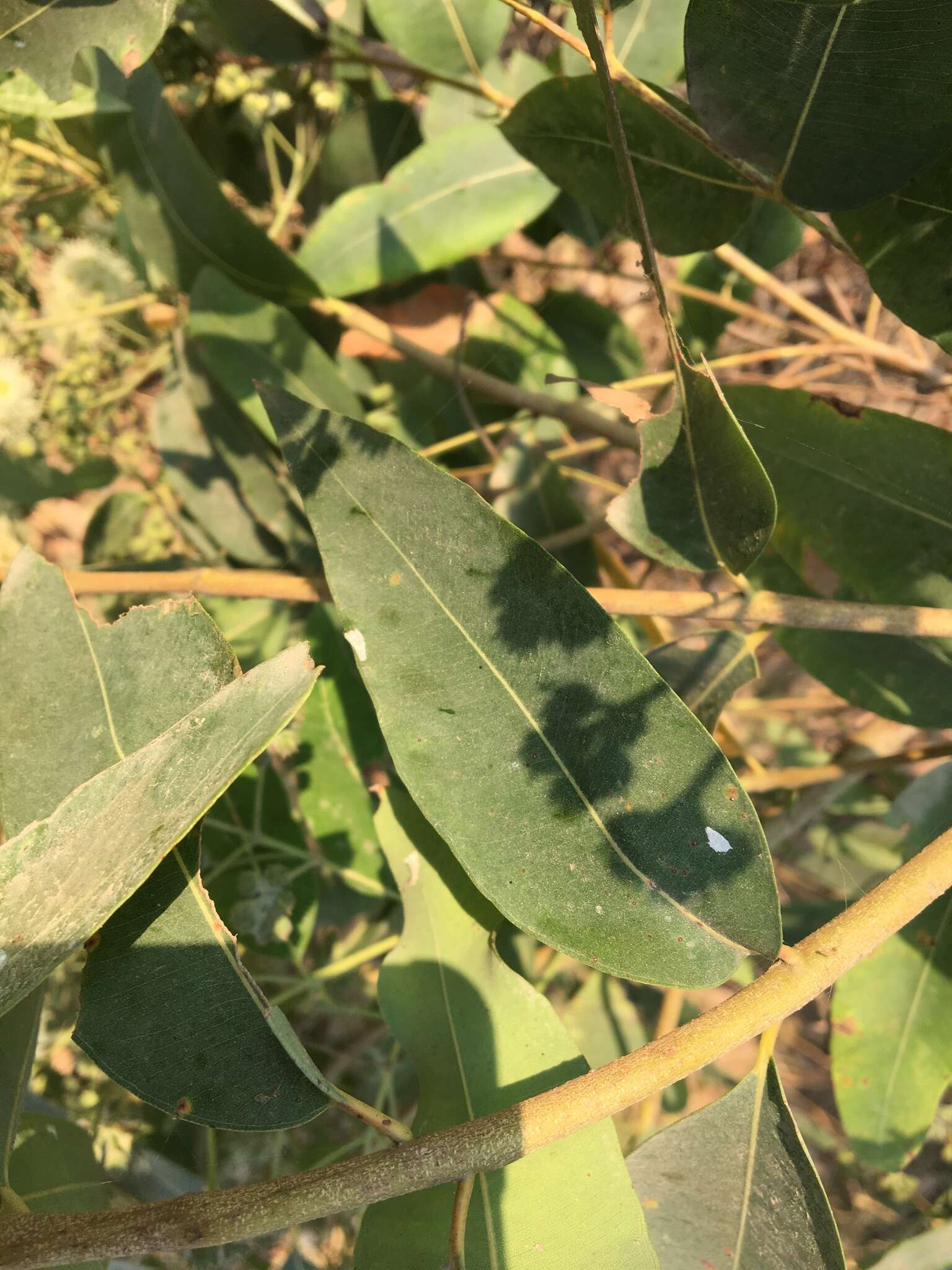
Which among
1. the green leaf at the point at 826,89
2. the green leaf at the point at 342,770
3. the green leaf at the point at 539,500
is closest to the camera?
the green leaf at the point at 826,89

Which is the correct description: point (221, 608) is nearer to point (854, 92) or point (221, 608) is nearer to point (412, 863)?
point (412, 863)

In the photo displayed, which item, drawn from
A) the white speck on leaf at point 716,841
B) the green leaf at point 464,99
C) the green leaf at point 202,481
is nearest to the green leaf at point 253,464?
the green leaf at point 202,481

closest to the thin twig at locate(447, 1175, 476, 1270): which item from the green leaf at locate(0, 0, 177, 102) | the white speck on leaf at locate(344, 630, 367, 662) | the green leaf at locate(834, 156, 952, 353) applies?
the white speck on leaf at locate(344, 630, 367, 662)

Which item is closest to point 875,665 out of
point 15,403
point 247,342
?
point 247,342

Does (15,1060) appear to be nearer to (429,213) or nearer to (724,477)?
(724,477)

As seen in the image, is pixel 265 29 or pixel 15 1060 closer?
pixel 15 1060

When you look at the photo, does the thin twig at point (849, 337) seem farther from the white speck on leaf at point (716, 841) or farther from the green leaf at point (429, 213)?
the white speck on leaf at point (716, 841)
